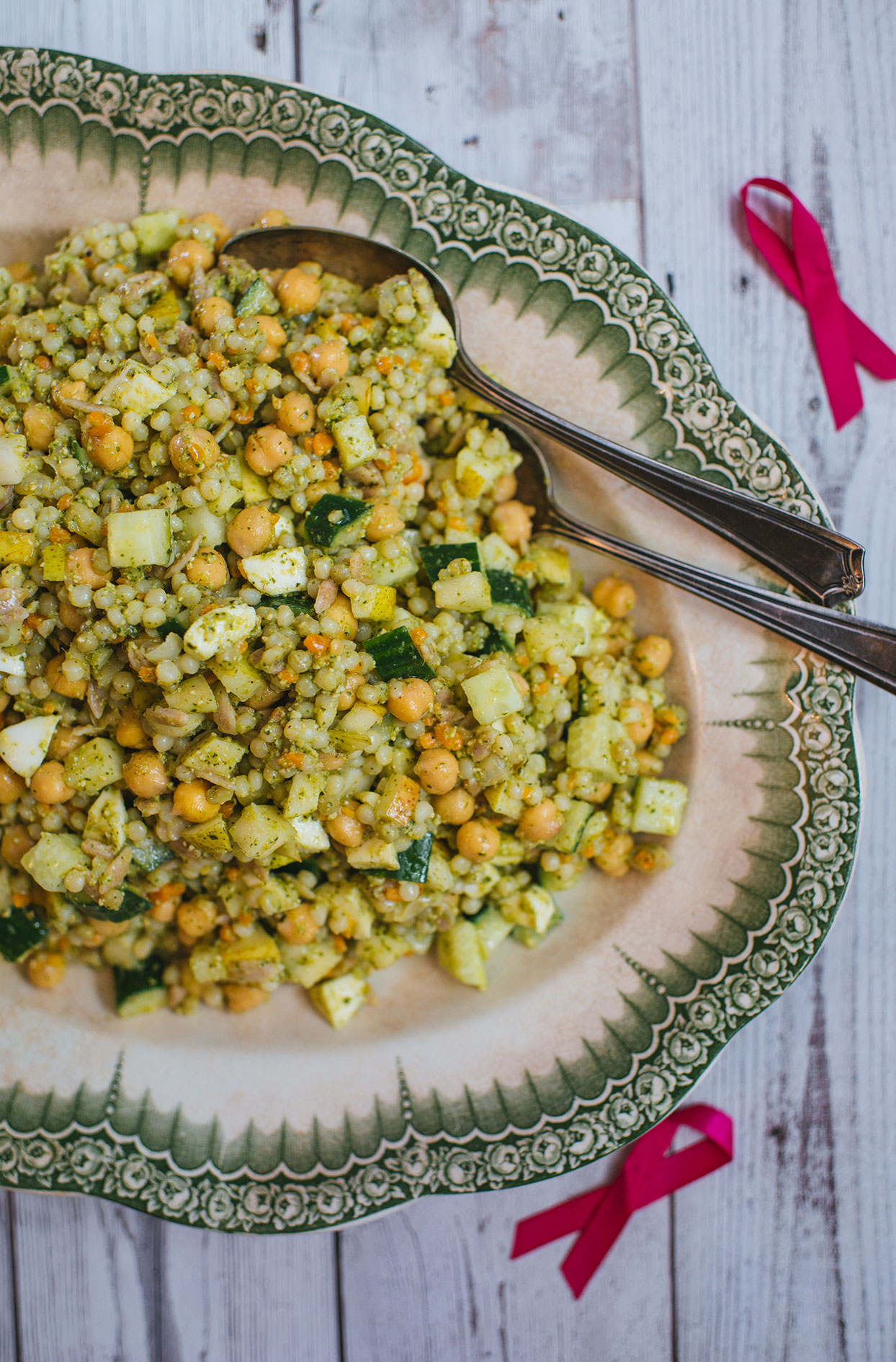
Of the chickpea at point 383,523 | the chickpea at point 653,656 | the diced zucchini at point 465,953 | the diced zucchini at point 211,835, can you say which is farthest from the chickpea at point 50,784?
the chickpea at point 653,656

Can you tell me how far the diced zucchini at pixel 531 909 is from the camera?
2.53 meters

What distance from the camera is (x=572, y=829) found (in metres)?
2.46

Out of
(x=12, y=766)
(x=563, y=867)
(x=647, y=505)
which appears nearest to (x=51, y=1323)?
(x=12, y=766)

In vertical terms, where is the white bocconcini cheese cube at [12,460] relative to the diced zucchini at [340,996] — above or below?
above

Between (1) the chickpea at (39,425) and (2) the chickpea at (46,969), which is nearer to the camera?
(1) the chickpea at (39,425)

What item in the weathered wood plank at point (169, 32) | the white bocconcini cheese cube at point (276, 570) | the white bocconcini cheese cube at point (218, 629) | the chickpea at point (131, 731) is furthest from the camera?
the weathered wood plank at point (169, 32)

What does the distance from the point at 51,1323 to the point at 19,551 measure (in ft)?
8.74

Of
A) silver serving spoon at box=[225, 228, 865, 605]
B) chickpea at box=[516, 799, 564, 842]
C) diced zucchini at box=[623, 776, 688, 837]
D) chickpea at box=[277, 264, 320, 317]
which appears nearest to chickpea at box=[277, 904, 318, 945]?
chickpea at box=[516, 799, 564, 842]

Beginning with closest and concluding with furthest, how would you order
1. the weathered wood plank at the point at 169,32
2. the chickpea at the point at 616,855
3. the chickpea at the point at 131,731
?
the chickpea at the point at 131,731 → the chickpea at the point at 616,855 → the weathered wood plank at the point at 169,32

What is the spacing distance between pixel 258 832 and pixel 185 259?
1604 millimetres

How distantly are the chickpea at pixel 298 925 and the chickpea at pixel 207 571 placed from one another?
0.97 metres

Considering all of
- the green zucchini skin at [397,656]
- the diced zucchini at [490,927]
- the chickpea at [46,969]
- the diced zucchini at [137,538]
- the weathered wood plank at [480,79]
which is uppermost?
the weathered wood plank at [480,79]

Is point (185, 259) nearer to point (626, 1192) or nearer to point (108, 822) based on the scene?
point (108, 822)

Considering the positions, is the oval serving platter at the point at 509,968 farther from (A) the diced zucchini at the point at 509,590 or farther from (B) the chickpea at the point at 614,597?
(A) the diced zucchini at the point at 509,590
